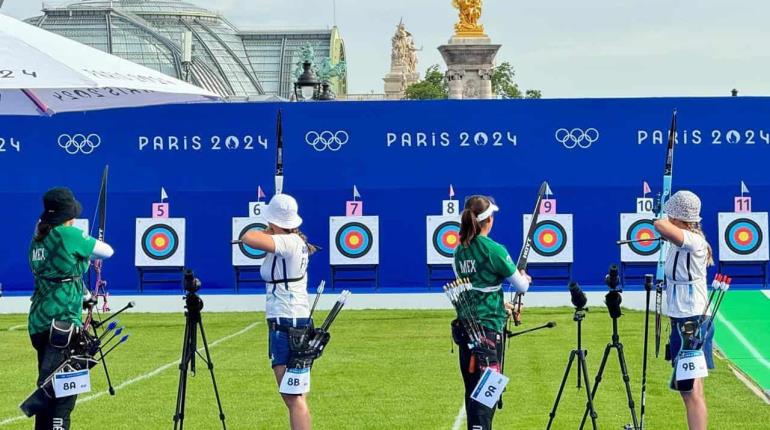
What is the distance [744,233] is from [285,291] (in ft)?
45.1

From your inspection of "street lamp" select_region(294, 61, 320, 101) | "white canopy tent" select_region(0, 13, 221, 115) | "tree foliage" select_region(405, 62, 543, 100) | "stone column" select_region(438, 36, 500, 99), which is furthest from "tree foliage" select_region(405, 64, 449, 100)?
"white canopy tent" select_region(0, 13, 221, 115)

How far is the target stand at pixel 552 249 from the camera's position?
20.9 metres

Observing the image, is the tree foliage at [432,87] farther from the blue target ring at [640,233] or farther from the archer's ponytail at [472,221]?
the archer's ponytail at [472,221]

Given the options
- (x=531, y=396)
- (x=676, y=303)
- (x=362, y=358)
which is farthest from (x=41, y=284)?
(x=362, y=358)

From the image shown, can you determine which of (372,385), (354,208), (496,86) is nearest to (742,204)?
(354,208)

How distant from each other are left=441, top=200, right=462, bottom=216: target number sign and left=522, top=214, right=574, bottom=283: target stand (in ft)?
3.18

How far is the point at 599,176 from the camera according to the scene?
2100 cm

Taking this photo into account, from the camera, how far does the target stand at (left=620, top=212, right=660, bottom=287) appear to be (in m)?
20.8

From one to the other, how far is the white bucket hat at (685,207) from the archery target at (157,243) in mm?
13254

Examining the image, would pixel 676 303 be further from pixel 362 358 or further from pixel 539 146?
pixel 539 146

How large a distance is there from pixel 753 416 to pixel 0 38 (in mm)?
5827

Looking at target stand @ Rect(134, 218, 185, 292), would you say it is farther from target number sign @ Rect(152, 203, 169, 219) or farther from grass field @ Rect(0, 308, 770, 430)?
grass field @ Rect(0, 308, 770, 430)

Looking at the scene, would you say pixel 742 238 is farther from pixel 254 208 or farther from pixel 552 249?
pixel 254 208

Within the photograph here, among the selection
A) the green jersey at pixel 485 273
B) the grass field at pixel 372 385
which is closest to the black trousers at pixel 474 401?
the green jersey at pixel 485 273
